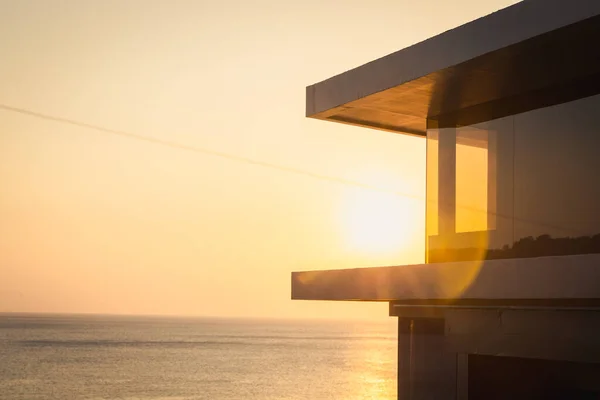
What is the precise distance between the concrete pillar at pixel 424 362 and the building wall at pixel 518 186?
47.8 inches

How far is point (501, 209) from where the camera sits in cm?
1145

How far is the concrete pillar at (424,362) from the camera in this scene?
12.1 metres

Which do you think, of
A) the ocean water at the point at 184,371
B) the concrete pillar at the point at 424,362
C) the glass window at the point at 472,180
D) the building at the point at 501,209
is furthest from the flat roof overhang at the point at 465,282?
the ocean water at the point at 184,371

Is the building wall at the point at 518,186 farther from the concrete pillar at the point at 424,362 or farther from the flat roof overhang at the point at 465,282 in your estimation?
the concrete pillar at the point at 424,362

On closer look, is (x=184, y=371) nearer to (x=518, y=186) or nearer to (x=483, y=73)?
(x=518, y=186)

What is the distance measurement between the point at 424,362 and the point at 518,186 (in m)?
3.05

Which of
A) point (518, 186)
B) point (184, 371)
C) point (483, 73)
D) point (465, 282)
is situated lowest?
point (184, 371)

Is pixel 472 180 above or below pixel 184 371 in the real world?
above

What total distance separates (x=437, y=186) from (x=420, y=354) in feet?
7.87

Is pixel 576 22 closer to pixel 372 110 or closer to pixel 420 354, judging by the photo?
pixel 372 110

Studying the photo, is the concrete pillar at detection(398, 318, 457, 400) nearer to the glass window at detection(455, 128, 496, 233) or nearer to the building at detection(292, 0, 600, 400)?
the building at detection(292, 0, 600, 400)

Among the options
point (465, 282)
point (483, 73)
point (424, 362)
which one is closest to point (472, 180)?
point (483, 73)

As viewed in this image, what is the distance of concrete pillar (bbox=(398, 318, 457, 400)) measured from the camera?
12125 millimetres

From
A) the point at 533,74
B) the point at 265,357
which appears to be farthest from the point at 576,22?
the point at 265,357
